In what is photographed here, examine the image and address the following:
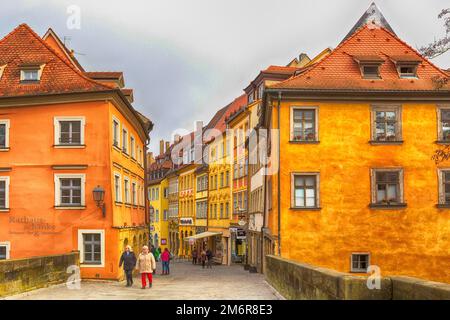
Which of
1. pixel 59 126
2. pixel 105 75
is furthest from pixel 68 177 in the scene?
pixel 105 75

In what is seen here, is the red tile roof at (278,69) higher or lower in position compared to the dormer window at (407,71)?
higher

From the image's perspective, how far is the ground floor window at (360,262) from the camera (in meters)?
28.7

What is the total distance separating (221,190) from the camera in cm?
6106

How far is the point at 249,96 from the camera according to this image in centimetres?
5022

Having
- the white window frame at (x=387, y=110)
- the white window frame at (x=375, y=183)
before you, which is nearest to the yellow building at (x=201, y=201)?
the white window frame at (x=375, y=183)

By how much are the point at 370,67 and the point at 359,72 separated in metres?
0.56

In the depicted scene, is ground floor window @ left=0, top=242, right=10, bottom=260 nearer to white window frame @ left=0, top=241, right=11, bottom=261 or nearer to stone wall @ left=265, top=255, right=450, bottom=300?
white window frame @ left=0, top=241, right=11, bottom=261

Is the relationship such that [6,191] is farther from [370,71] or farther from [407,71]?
[407,71]

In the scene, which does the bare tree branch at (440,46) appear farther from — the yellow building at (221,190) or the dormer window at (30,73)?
the yellow building at (221,190)

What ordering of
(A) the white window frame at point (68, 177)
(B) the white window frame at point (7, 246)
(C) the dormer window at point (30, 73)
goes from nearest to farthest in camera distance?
(A) the white window frame at point (68, 177) → (B) the white window frame at point (7, 246) → (C) the dormer window at point (30, 73)

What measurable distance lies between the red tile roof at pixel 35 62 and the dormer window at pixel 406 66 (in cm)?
1324

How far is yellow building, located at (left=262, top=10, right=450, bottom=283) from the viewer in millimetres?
28719

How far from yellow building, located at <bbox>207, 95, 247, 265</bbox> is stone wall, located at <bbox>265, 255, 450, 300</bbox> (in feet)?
140
